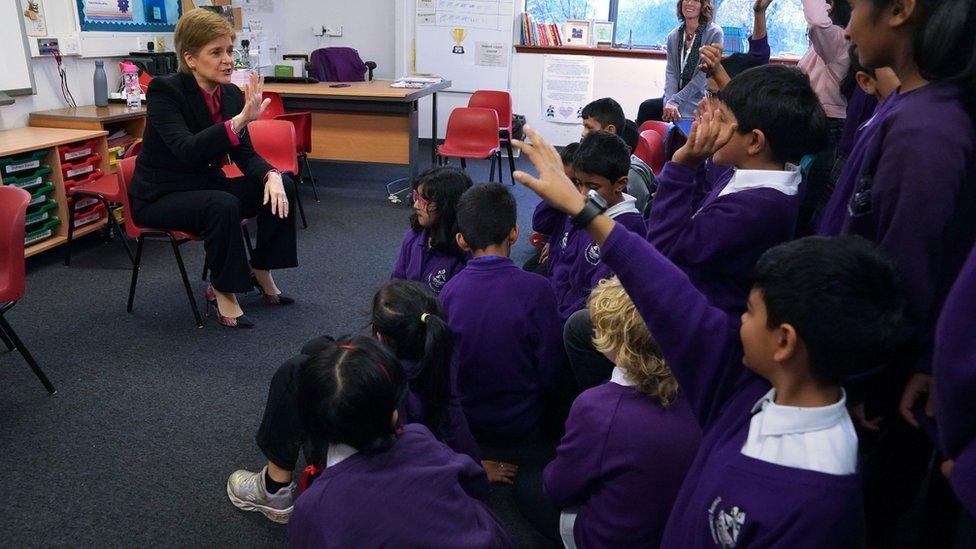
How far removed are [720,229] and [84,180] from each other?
3.77m

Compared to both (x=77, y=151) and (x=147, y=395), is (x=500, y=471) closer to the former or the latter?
(x=147, y=395)

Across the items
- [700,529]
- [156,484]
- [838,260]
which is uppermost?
[838,260]

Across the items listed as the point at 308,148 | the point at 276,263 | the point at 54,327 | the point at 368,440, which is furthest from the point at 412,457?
the point at 308,148

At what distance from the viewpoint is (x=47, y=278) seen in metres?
3.48

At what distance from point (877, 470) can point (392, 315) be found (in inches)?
43.4

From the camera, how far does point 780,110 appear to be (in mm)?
1448

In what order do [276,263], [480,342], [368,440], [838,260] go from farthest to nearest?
[276,263]
[480,342]
[368,440]
[838,260]

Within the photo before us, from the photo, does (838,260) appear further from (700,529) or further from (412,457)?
(412,457)

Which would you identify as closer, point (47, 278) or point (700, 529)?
point (700, 529)

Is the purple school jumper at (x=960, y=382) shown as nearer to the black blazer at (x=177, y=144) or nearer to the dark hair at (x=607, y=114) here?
the dark hair at (x=607, y=114)

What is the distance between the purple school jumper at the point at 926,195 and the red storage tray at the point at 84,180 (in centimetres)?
396

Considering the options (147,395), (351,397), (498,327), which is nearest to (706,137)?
(498,327)

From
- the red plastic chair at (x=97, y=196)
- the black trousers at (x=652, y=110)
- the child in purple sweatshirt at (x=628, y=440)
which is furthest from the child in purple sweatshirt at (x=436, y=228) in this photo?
the black trousers at (x=652, y=110)

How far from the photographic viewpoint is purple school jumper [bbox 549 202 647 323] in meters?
2.10
